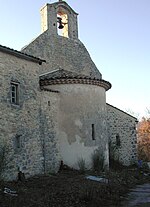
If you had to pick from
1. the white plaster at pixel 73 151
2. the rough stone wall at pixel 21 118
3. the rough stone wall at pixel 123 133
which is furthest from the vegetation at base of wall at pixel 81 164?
the rough stone wall at pixel 123 133

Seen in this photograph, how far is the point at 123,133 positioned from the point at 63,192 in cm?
1366

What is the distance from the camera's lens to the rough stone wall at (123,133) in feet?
73.4

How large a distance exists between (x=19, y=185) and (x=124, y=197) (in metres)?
4.22

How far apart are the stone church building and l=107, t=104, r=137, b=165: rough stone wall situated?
3.5 inches

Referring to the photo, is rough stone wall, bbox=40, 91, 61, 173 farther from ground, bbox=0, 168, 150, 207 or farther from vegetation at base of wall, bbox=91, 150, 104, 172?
vegetation at base of wall, bbox=91, 150, 104, 172

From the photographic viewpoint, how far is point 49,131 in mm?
15016

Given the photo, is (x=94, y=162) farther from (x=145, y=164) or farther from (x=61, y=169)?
(x=145, y=164)

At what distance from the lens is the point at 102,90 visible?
1769 cm

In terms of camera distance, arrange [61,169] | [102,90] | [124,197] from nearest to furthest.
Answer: [124,197] < [61,169] < [102,90]

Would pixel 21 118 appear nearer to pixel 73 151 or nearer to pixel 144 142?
pixel 73 151

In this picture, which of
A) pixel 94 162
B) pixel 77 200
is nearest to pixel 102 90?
pixel 94 162

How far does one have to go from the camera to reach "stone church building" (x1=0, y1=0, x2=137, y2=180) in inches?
506

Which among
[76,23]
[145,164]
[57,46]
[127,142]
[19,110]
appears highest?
[76,23]

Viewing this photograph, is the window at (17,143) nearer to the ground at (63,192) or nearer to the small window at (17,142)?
the small window at (17,142)
